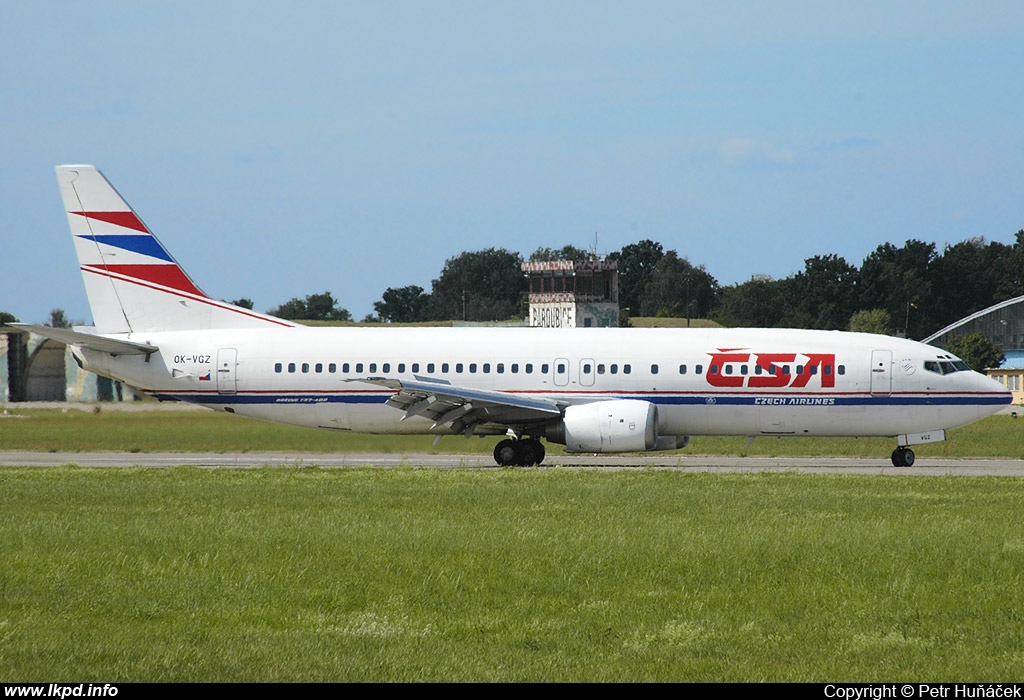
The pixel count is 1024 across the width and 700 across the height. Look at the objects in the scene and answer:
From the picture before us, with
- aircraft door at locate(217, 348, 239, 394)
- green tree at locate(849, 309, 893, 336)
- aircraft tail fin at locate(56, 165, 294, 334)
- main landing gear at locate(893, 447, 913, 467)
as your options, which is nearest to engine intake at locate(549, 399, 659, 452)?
main landing gear at locate(893, 447, 913, 467)

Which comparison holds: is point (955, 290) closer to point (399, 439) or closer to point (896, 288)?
point (896, 288)

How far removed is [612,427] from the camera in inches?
1128

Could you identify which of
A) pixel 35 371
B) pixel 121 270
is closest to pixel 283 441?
pixel 121 270

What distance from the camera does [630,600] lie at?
12039 millimetres

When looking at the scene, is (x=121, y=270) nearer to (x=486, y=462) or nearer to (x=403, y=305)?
(x=486, y=462)

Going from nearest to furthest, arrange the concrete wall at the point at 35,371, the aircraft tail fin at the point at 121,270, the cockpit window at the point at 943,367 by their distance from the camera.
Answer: the cockpit window at the point at 943,367, the aircraft tail fin at the point at 121,270, the concrete wall at the point at 35,371

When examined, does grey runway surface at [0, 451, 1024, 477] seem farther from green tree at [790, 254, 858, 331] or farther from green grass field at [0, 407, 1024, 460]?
green tree at [790, 254, 858, 331]

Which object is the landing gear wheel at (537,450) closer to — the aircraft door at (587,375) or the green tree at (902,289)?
the aircraft door at (587,375)

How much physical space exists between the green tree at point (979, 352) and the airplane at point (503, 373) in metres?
63.5

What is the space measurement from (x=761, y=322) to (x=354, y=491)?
3685 inches

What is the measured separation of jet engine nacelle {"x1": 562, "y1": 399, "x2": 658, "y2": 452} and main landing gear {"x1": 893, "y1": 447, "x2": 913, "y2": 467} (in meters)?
5.99

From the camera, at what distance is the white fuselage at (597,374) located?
29688 mm

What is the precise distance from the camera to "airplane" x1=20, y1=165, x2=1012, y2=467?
29.6m

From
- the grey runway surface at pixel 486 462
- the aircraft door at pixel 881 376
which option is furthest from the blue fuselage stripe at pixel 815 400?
the grey runway surface at pixel 486 462
